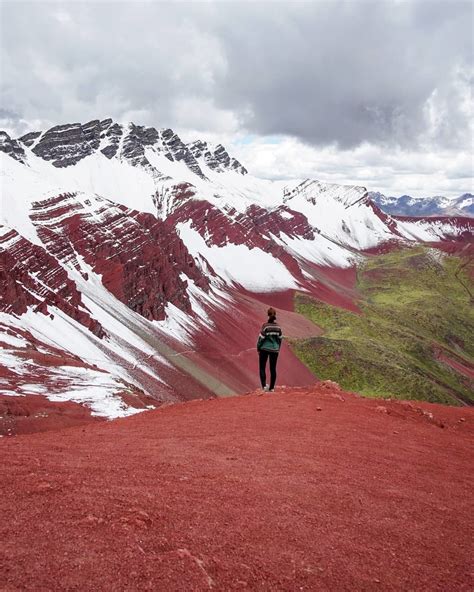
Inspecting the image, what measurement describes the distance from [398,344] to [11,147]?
154799mm

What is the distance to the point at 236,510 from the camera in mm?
8234

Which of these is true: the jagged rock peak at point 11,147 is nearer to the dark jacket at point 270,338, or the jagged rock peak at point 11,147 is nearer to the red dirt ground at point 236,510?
the dark jacket at point 270,338

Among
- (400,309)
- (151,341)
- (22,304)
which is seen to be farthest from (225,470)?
(400,309)

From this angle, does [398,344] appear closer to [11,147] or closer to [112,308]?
[112,308]

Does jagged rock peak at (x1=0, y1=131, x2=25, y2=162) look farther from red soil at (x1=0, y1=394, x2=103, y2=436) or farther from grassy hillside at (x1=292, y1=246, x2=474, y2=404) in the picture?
red soil at (x1=0, y1=394, x2=103, y2=436)

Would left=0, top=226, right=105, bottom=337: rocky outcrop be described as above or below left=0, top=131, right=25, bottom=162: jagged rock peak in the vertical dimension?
below

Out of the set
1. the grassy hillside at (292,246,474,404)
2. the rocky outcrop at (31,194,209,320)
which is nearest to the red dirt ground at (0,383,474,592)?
the grassy hillside at (292,246,474,404)

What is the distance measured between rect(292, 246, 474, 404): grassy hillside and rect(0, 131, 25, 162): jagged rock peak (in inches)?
4713

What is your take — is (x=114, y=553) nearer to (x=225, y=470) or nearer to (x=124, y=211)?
(x=225, y=470)

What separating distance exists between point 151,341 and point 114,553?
68228 mm

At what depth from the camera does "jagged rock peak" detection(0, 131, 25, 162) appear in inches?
7042

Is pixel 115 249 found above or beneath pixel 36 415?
above

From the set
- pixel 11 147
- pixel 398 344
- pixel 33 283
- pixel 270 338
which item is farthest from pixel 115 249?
pixel 11 147

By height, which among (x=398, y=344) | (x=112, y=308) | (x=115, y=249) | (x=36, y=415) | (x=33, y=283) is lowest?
(x=398, y=344)
